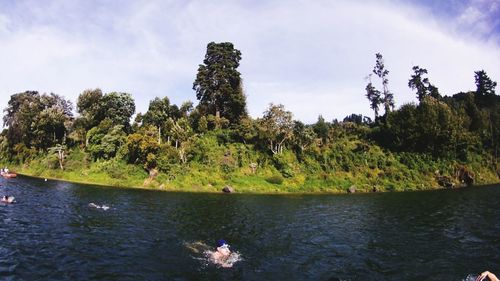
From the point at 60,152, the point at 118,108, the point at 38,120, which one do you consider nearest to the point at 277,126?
the point at 118,108

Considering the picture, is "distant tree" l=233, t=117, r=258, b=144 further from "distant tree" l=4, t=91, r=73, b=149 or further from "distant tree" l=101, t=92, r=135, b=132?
"distant tree" l=4, t=91, r=73, b=149

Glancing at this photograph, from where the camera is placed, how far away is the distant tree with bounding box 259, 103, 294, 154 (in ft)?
243

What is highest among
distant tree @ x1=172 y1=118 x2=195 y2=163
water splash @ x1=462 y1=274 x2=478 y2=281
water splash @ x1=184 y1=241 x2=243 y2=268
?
distant tree @ x1=172 y1=118 x2=195 y2=163

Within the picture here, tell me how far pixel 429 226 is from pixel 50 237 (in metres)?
34.7

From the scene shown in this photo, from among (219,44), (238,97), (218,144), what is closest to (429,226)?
(218,144)

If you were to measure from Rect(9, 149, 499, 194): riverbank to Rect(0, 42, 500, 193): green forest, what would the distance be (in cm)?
22

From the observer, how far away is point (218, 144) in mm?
78188

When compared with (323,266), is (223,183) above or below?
above

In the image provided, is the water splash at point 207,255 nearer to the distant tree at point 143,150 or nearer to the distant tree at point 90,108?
the distant tree at point 143,150

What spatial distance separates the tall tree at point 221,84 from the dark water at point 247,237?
123ft

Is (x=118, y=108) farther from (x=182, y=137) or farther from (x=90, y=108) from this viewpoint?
(x=182, y=137)

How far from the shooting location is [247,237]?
31.7m

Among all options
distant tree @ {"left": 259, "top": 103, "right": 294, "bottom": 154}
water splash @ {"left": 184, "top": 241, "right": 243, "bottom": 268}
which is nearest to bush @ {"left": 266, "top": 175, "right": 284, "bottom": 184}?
distant tree @ {"left": 259, "top": 103, "right": 294, "bottom": 154}

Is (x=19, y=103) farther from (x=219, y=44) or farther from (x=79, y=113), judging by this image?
(x=219, y=44)
